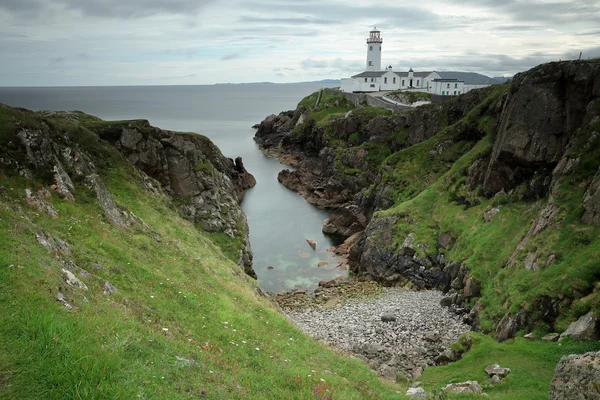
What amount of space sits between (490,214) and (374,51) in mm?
140416

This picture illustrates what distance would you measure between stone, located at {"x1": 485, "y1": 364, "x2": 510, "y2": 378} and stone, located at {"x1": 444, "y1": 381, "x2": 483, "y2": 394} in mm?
1665

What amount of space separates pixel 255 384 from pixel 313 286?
38344 mm

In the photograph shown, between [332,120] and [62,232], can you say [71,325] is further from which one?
[332,120]

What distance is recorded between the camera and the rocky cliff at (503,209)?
2975cm

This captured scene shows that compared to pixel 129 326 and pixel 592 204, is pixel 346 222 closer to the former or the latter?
pixel 592 204

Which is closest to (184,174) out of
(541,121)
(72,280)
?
(72,280)

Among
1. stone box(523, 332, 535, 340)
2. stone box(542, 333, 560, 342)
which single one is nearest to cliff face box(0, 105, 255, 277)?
stone box(523, 332, 535, 340)

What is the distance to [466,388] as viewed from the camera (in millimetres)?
20422

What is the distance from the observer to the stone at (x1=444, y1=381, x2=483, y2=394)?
20.1m

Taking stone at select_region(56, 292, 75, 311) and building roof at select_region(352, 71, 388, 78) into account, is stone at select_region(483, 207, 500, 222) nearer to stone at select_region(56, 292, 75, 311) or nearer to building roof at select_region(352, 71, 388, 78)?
stone at select_region(56, 292, 75, 311)

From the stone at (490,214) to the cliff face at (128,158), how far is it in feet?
93.8

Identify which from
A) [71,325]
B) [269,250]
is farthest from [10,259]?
[269,250]

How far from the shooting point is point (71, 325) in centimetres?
1142

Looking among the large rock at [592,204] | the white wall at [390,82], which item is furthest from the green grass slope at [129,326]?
the white wall at [390,82]
